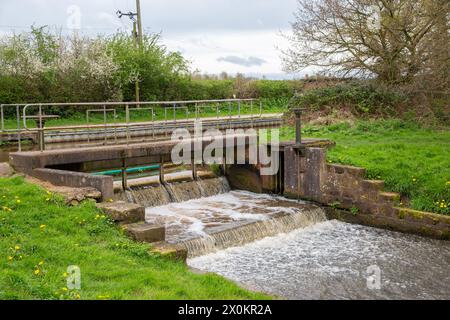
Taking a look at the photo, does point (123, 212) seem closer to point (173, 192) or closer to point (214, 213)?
point (214, 213)

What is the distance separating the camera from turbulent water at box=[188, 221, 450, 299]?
9445 millimetres

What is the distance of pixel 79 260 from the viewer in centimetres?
809

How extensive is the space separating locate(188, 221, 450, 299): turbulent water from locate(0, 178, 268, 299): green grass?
140cm

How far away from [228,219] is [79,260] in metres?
6.07

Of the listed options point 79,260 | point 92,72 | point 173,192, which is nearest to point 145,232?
point 79,260

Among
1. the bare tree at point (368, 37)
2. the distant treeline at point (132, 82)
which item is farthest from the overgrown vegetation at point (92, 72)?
the bare tree at point (368, 37)

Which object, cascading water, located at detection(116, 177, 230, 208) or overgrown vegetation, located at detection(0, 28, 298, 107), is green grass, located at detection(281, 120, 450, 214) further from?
overgrown vegetation, located at detection(0, 28, 298, 107)

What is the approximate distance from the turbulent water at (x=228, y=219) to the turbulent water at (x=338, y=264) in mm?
287

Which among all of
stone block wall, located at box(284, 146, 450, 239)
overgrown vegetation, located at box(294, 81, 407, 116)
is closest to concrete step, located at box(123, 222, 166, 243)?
stone block wall, located at box(284, 146, 450, 239)

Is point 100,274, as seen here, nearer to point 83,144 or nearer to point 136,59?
point 83,144

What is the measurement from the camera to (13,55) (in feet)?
89.2

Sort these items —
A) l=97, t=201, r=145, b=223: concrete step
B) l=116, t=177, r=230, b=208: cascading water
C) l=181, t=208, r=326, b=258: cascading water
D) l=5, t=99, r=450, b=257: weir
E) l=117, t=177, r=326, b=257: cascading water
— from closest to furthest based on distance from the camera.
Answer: l=97, t=201, r=145, b=223: concrete step
l=181, t=208, r=326, b=258: cascading water
l=117, t=177, r=326, b=257: cascading water
l=5, t=99, r=450, b=257: weir
l=116, t=177, r=230, b=208: cascading water

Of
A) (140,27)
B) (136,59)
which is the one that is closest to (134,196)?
(136,59)

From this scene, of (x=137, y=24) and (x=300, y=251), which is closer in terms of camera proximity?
(x=300, y=251)
